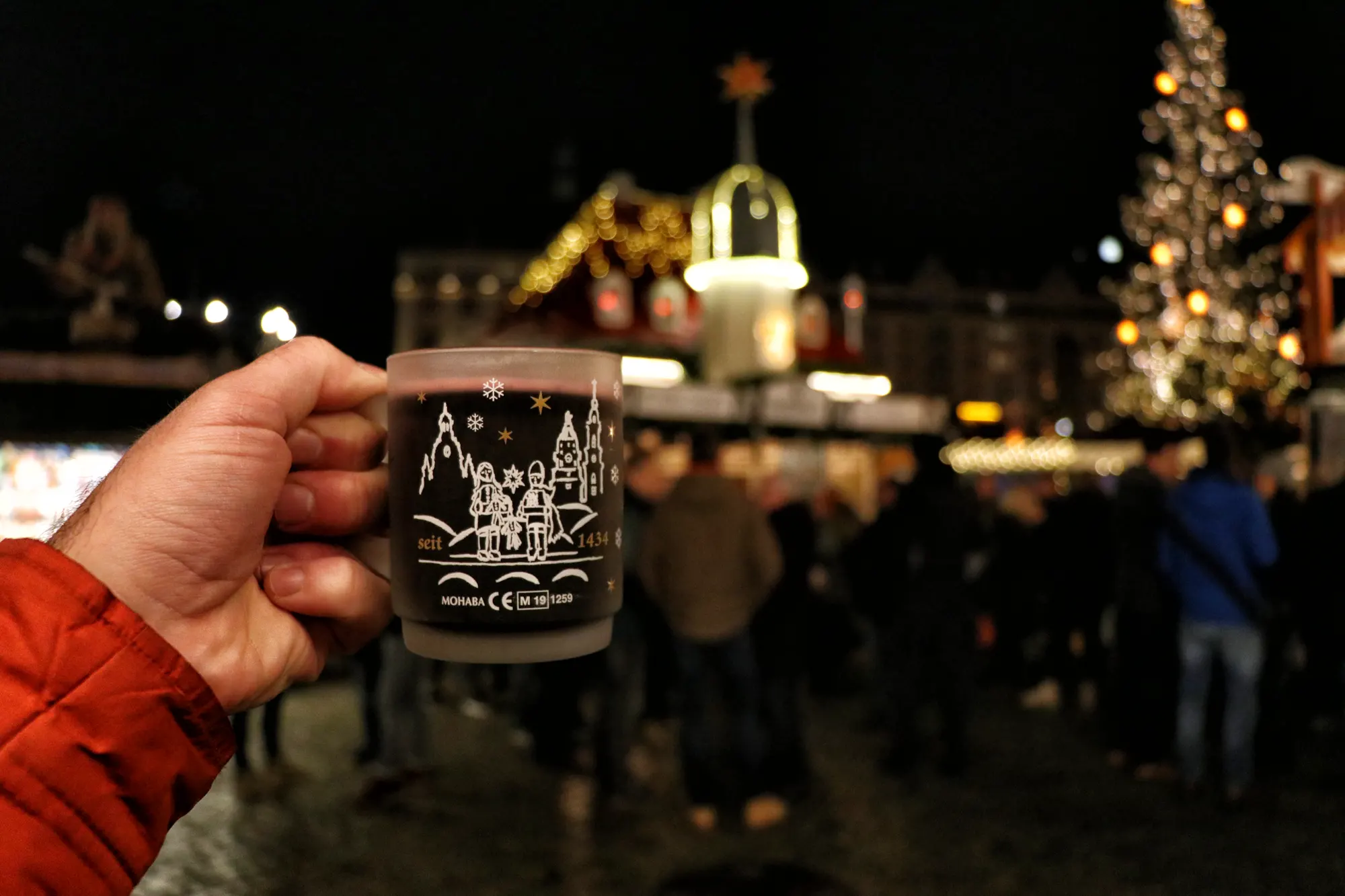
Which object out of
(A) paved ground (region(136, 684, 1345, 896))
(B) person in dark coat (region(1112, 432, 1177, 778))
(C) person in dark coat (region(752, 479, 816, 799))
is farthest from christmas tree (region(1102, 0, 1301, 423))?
(C) person in dark coat (region(752, 479, 816, 799))

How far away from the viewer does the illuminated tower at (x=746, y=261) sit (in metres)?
10.7

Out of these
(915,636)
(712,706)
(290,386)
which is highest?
(290,386)

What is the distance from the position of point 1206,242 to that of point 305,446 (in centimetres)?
1744

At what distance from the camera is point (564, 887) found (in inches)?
155

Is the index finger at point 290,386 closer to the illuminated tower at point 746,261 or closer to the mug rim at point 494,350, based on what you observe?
the mug rim at point 494,350

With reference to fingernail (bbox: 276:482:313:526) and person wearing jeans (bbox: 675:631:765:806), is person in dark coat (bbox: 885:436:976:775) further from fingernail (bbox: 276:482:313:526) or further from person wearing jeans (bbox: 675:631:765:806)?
fingernail (bbox: 276:482:313:526)

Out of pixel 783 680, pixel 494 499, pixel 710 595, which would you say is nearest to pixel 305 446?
pixel 494 499

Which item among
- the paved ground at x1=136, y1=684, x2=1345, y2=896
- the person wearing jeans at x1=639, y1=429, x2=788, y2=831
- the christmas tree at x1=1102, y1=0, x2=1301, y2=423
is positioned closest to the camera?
the paved ground at x1=136, y1=684, x2=1345, y2=896

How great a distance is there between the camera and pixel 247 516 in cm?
132

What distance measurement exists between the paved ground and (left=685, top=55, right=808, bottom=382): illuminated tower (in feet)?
19.0

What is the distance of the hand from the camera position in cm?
124

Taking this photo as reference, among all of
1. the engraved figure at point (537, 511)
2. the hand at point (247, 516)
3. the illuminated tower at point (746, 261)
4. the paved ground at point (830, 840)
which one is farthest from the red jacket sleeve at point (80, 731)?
the illuminated tower at point (746, 261)

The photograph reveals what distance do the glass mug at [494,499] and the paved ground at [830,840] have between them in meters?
3.14

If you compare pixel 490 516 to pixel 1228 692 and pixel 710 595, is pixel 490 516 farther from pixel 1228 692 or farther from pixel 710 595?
pixel 1228 692
